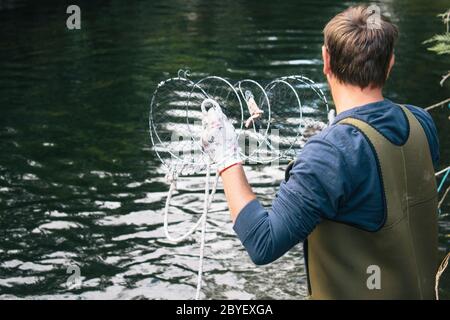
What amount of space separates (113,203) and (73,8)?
50.8 feet

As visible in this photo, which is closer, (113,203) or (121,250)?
(121,250)

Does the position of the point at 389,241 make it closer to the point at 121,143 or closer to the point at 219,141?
the point at 219,141

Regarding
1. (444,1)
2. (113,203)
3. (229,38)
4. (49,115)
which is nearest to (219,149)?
(113,203)

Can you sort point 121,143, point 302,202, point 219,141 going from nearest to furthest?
point 302,202 → point 219,141 → point 121,143

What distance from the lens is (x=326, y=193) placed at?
2.50 m

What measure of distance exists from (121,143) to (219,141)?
24.7 feet

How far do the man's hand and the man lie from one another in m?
0.01

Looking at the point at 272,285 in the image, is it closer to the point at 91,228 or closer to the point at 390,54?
the point at 91,228

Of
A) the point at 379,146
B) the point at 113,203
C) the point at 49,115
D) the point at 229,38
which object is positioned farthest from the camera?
the point at 229,38

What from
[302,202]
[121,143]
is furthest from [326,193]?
[121,143]

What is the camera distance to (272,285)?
6.54 metres

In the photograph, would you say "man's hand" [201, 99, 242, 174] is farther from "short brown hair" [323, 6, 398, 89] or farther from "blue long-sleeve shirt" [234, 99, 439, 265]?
"short brown hair" [323, 6, 398, 89]

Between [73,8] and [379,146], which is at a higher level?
[73,8]

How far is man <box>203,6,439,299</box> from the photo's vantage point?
2512mm
